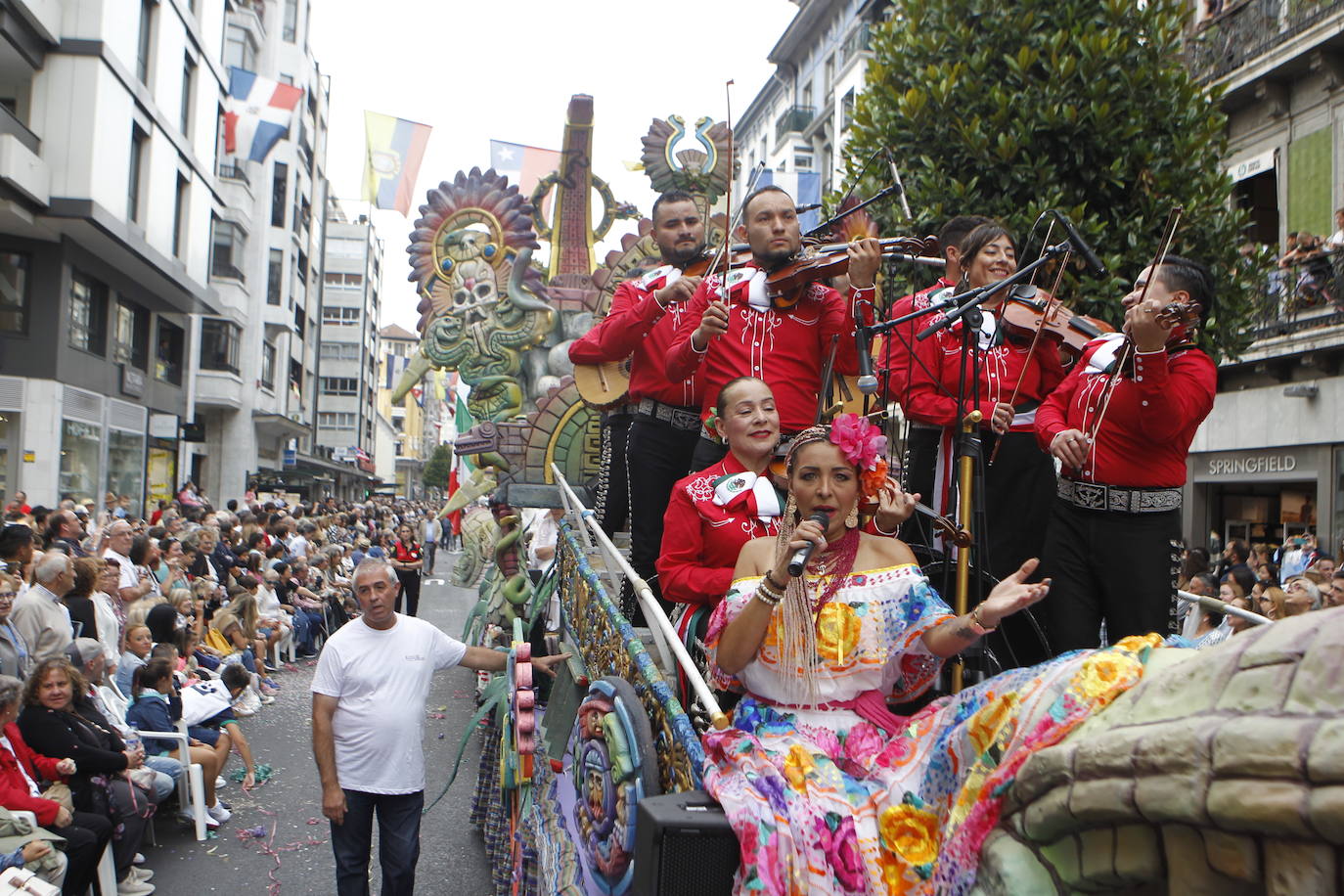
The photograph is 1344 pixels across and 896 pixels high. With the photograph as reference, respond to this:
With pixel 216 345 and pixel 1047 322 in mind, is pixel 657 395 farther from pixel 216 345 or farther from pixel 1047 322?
pixel 216 345

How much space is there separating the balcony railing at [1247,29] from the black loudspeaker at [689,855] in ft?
48.9

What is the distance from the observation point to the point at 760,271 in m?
4.60

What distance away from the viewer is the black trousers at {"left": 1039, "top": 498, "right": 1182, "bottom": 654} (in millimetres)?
3578

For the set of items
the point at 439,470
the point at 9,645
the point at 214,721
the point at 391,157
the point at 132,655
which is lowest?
the point at 214,721

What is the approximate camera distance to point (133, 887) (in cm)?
624

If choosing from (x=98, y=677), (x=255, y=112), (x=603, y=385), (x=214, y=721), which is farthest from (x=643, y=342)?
(x=255, y=112)

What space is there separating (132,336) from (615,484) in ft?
67.9

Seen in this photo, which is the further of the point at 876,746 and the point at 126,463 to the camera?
the point at 126,463

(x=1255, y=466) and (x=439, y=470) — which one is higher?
(x=439, y=470)

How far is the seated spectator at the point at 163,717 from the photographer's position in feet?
25.2

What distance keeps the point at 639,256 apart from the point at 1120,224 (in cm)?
567

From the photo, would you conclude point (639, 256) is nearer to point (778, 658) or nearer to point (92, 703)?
point (92, 703)

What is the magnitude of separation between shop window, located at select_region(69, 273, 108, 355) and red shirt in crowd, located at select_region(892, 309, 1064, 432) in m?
19.0

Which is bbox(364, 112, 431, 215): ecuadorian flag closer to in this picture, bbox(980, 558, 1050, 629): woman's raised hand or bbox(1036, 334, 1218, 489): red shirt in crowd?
bbox(1036, 334, 1218, 489): red shirt in crowd
